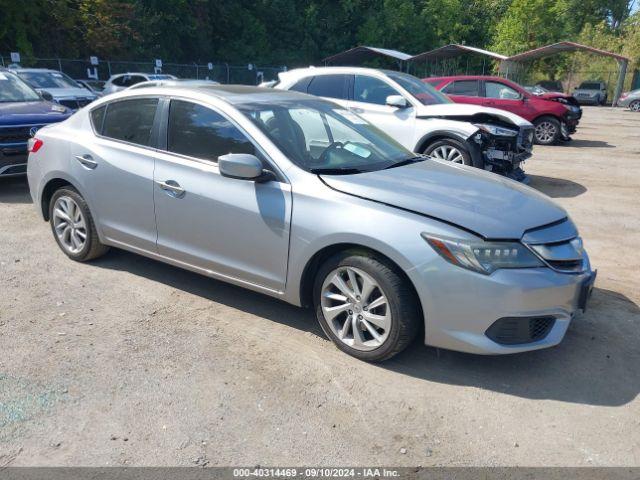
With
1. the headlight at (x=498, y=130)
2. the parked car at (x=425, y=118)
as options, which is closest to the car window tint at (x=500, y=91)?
the parked car at (x=425, y=118)

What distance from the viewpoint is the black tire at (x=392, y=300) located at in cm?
345

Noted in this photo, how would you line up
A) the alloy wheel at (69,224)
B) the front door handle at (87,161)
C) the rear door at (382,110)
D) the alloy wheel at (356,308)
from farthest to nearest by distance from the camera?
the rear door at (382,110) → the alloy wheel at (69,224) → the front door handle at (87,161) → the alloy wheel at (356,308)

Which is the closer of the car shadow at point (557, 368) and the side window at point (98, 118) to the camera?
the car shadow at point (557, 368)

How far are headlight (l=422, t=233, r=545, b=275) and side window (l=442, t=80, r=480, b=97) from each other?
11676 millimetres

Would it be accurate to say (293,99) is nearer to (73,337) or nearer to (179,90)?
(179,90)

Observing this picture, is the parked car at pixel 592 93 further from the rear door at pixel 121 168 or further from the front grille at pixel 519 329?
the front grille at pixel 519 329

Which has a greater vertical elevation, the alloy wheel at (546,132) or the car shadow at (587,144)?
the alloy wheel at (546,132)

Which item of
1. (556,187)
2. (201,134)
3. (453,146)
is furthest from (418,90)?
(201,134)

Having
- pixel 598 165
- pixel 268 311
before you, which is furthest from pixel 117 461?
pixel 598 165

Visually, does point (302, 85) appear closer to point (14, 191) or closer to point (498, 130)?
point (498, 130)

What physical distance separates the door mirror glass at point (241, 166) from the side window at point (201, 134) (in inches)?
7.2

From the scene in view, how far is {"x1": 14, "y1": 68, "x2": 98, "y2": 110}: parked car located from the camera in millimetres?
14344

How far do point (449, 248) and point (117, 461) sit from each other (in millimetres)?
2104

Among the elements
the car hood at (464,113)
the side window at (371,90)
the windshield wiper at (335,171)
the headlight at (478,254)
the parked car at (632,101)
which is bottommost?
the headlight at (478,254)
